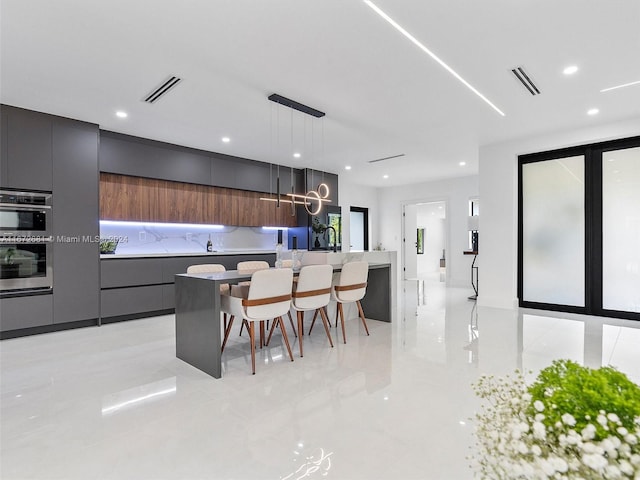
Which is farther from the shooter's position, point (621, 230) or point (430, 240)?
point (430, 240)

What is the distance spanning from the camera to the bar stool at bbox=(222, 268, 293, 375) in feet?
9.39

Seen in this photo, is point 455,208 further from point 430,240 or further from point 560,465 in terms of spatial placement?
point 560,465

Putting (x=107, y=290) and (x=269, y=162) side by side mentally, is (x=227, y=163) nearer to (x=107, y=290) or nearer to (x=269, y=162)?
(x=269, y=162)

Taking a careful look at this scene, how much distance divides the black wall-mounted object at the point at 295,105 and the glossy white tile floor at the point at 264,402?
2648 mm

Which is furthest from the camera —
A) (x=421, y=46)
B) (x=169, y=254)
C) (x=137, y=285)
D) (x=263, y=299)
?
(x=169, y=254)

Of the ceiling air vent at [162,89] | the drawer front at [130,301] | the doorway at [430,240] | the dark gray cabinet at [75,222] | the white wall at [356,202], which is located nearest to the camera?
the ceiling air vent at [162,89]

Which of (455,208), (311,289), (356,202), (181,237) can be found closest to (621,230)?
(455,208)

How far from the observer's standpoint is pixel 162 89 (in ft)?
11.4

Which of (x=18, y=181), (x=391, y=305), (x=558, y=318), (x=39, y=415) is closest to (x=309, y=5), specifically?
(x=39, y=415)

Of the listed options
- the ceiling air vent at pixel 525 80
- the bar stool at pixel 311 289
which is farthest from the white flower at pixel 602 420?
the ceiling air vent at pixel 525 80

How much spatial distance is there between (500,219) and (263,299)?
4353 mm

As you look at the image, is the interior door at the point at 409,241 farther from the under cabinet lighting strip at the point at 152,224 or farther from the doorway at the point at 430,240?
the under cabinet lighting strip at the point at 152,224

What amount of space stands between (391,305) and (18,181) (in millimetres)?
4796

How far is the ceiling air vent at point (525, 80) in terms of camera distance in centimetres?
315
